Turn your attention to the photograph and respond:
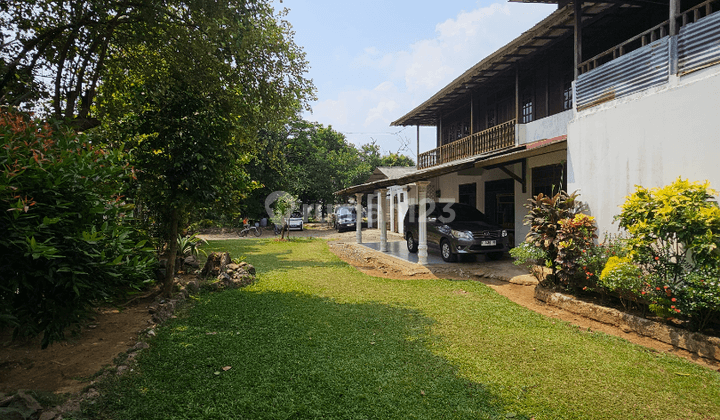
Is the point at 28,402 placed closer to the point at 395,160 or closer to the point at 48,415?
the point at 48,415

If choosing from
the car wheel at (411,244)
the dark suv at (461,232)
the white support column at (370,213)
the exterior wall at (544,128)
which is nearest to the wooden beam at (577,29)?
the exterior wall at (544,128)

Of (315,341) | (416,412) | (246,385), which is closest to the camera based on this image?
(416,412)

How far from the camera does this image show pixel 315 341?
183 inches

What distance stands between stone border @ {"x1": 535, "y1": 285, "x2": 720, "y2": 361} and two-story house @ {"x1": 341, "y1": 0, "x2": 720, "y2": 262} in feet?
4.79

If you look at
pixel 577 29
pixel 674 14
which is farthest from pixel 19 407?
pixel 577 29

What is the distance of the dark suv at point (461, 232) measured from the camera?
9914mm

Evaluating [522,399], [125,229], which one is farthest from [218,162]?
[522,399]

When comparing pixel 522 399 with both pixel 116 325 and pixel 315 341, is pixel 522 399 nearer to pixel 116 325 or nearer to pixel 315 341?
pixel 315 341

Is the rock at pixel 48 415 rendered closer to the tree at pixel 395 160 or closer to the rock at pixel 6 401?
the rock at pixel 6 401

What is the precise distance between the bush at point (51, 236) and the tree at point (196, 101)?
309 centimetres

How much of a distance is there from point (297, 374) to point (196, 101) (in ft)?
15.9

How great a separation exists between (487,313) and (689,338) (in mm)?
2447

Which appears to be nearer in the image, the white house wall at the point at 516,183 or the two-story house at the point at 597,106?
the two-story house at the point at 597,106

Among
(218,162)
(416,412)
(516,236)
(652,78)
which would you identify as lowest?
(416,412)
